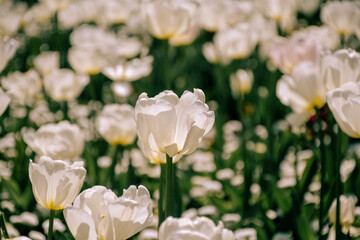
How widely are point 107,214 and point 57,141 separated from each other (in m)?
0.59

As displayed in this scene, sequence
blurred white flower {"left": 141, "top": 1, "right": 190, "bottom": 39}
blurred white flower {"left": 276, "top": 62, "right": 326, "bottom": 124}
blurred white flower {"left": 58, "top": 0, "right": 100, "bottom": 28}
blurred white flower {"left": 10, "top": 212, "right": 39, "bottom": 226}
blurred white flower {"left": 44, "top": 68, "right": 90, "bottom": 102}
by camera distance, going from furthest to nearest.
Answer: blurred white flower {"left": 58, "top": 0, "right": 100, "bottom": 28} < blurred white flower {"left": 44, "top": 68, "right": 90, "bottom": 102} < blurred white flower {"left": 141, "top": 1, "right": 190, "bottom": 39} < blurred white flower {"left": 10, "top": 212, "right": 39, "bottom": 226} < blurred white flower {"left": 276, "top": 62, "right": 326, "bottom": 124}

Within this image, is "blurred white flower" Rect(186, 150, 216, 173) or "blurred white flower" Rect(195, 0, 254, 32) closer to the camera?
"blurred white flower" Rect(186, 150, 216, 173)

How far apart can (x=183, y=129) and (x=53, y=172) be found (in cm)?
24

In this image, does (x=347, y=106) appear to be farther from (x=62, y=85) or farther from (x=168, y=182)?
(x=62, y=85)

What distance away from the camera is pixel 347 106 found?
3.07ft

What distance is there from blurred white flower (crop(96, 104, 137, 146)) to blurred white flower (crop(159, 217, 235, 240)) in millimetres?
882

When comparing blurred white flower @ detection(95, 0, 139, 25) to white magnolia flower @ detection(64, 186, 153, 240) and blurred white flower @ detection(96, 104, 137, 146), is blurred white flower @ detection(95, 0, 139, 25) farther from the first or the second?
white magnolia flower @ detection(64, 186, 153, 240)

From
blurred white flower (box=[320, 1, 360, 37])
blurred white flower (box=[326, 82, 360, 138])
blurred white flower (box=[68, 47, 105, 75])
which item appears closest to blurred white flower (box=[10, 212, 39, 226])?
blurred white flower (box=[68, 47, 105, 75])

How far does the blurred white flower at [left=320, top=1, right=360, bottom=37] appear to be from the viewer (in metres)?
2.17

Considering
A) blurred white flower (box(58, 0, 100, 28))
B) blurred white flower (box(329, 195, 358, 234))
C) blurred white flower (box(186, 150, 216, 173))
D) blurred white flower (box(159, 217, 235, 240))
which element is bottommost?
blurred white flower (box(186, 150, 216, 173))

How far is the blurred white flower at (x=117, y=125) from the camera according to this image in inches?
60.9

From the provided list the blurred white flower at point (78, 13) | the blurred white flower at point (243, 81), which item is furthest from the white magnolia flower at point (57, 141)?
the blurred white flower at point (78, 13)

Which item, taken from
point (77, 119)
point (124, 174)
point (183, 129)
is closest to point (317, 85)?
point (183, 129)

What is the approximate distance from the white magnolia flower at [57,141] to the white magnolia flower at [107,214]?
1.47 ft
